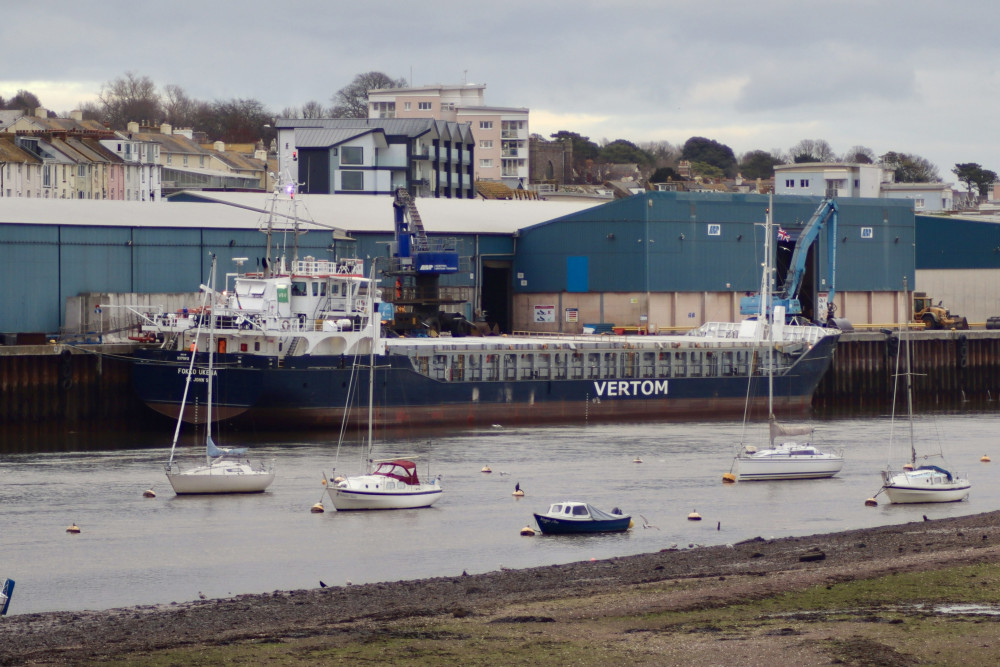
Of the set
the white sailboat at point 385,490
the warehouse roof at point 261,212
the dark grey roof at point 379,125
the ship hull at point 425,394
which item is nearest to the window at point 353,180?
the dark grey roof at point 379,125

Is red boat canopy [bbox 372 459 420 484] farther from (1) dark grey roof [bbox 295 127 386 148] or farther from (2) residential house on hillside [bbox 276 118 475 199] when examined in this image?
(1) dark grey roof [bbox 295 127 386 148]

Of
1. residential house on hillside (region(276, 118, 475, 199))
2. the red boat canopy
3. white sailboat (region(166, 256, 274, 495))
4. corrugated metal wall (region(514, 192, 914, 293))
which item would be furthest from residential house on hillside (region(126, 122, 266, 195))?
the red boat canopy

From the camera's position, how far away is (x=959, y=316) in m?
105

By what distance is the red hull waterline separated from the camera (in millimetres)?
63594

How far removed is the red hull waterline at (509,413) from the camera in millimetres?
63594

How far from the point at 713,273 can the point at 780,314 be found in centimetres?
913

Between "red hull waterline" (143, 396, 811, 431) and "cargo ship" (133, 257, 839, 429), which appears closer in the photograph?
"cargo ship" (133, 257, 839, 429)

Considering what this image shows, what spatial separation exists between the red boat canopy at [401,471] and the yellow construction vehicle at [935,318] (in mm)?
60955

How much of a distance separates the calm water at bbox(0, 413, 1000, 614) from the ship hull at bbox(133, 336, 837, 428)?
3.21 metres

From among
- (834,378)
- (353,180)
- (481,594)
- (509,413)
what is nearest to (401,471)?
(481,594)

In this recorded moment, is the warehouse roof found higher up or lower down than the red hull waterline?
higher up

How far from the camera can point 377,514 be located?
44.2 m

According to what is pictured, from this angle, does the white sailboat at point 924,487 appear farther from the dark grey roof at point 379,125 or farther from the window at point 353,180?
the dark grey roof at point 379,125

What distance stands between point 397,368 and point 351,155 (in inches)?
2478
